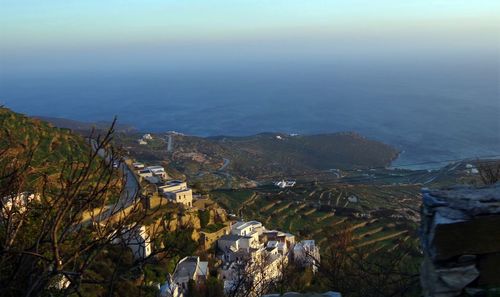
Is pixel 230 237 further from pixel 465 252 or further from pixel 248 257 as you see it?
pixel 465 252

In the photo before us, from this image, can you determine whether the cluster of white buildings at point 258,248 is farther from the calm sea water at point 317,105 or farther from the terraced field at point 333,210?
the calm sea water at point 317,105

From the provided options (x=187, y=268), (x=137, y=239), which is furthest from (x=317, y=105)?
(x=137, y=239)

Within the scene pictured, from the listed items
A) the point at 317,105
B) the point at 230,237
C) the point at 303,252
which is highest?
the point at 303,252

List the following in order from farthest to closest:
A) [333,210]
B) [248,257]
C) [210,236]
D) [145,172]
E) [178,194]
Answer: [145,172] → [333,210] → [178,194] → [210,236] → [248,257]

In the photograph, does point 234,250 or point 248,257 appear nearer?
point 248,257

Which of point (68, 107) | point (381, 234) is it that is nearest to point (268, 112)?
point (68, 107)
